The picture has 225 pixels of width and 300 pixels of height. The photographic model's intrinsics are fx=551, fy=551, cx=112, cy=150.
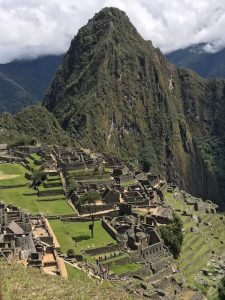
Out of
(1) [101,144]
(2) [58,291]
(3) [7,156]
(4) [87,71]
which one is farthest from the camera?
(4) [87,71]

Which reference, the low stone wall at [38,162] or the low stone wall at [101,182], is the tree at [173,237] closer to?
the low stone wall at [101,182]

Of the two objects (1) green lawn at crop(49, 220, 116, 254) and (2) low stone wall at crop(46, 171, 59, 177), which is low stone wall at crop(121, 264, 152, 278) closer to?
(1) green lawn at crop(49, 220, 116, 254)

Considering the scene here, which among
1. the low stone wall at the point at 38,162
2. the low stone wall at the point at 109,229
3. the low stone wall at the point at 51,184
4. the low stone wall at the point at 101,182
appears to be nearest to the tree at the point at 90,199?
the low stone wall at the point at 109,229

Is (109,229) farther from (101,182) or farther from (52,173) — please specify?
(52,173)

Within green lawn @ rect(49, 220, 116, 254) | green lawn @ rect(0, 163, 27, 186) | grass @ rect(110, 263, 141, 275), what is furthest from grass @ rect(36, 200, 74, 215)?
grass @ rect(110, 263, 141, 275)

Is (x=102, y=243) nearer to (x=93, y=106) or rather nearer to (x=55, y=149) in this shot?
(x=55, y=149)

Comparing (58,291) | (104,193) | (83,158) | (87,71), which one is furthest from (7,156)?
(87,71)
